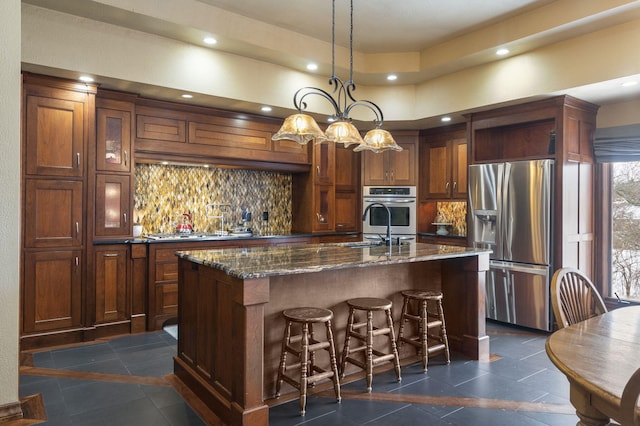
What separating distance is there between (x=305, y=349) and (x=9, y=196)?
1.99 m

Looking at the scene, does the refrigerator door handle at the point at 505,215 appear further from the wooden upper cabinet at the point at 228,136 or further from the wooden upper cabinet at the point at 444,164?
the wooden upper cabinet at the point at 228,136

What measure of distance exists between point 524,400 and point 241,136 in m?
3.98

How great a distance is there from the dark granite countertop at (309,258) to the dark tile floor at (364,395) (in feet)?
2.95

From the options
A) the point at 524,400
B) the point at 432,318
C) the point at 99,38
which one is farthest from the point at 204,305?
the point at 99,38

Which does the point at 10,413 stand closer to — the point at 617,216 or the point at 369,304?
the point at 369,304

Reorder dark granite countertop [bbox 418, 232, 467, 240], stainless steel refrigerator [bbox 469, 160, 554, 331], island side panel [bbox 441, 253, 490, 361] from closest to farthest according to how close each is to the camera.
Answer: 1. island side panel [bbox 441, 253, 490, 361]
2. stainless steel refrigerator [bbox 469, 160, 554, 331]
3. dark granite countertop [bbox 418, 232, 467, 240]

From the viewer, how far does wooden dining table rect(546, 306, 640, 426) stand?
4.04 feet

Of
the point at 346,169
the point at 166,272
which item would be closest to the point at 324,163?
the point at 346,169

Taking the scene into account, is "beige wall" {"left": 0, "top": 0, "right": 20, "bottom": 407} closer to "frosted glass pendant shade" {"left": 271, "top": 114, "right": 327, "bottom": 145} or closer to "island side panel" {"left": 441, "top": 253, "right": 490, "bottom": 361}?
"frosted glass pendant shade" {"left": 271, "top": 114, "right": 327, "bottom": 145}

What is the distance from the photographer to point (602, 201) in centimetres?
478

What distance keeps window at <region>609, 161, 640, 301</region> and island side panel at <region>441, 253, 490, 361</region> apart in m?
2.26

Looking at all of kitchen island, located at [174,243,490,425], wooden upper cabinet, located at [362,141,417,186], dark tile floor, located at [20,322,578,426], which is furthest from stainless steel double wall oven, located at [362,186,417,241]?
dark tile floor, located at [20,322,578,426]

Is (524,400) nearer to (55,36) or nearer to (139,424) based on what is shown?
(139,424)

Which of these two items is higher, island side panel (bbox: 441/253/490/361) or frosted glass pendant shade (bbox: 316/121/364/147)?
frosted glass pendant shade (bbox: 316/121/364/147)
